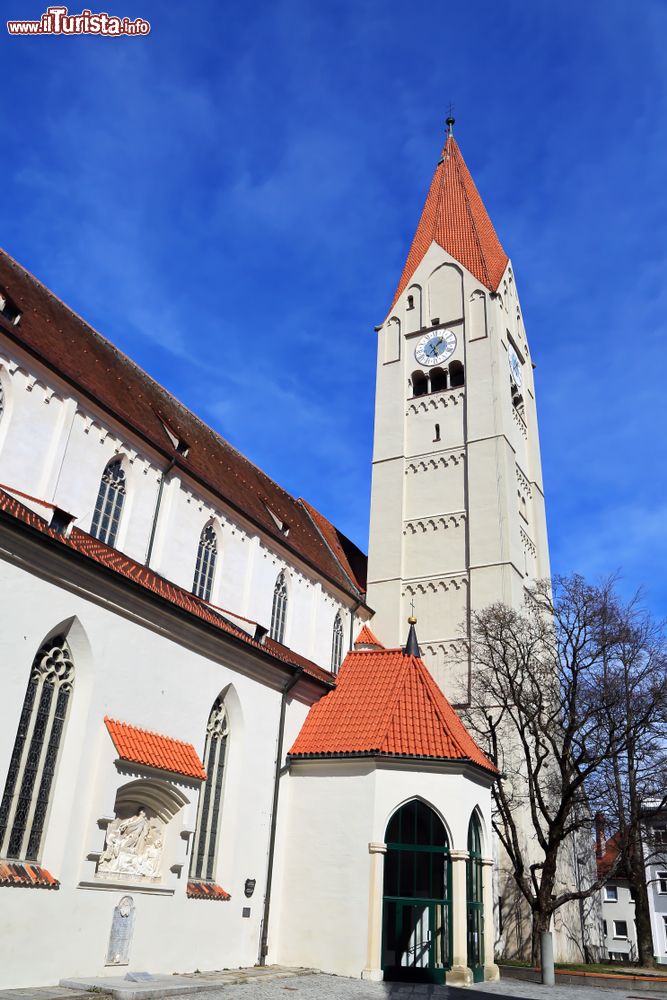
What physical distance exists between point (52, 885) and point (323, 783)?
6421 mm

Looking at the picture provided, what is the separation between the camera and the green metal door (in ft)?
49.8

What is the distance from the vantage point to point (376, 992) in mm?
12492

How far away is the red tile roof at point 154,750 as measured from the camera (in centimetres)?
1217

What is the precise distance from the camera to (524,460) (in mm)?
32000

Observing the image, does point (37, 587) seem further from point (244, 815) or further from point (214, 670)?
point (244, 815)

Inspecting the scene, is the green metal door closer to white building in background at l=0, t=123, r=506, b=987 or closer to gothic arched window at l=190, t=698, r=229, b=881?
white building in background at l=0, t=123, r=506, b=987

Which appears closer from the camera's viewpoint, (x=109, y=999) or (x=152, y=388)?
(x=109, y=999)

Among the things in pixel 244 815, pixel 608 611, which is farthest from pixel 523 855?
pixel 244 815

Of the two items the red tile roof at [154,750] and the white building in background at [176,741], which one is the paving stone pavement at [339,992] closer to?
the white building in background at [176,741]

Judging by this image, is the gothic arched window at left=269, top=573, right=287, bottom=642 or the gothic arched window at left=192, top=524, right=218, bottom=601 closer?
the gothic arched window at left=192, top=524, right=218, bottom=601

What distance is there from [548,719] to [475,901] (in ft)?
24.0

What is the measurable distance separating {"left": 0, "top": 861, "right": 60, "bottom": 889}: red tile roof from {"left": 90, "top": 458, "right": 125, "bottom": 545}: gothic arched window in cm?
699

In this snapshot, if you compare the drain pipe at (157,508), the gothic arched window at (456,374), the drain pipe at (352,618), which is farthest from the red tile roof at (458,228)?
the drain pipe at (157,508)

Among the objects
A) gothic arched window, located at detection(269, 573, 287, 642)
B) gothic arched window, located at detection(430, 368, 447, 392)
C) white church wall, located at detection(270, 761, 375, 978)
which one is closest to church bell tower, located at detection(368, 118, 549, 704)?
gothic arched window, located at detection(430, 368, 447, 392)
